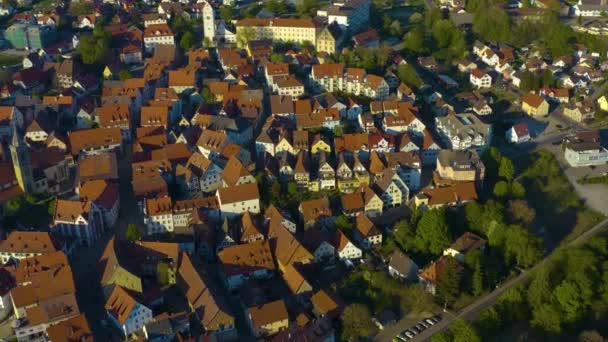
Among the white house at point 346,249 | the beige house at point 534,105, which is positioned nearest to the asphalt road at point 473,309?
the white house at point 346,249

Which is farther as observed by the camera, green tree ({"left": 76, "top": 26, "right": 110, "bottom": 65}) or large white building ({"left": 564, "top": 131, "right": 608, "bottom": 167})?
green tree ({"left": 76, "top": 26, "right": 110, "bottom": 65})

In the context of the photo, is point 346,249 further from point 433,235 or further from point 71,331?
point 71,331

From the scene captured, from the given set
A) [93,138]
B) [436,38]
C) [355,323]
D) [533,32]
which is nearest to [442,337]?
[355,323]

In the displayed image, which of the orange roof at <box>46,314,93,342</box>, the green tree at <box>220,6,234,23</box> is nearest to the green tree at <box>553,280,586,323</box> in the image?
the orange roof at <box>46,314,93,342</box>

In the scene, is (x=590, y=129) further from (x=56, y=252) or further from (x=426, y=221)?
(x=56, y=252)

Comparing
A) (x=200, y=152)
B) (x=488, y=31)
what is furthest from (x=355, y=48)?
(x=200, y=152)

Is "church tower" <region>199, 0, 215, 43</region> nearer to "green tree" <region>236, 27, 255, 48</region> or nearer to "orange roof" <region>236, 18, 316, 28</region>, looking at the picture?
"orange roof" <region>236, 18, 316, 28</region>

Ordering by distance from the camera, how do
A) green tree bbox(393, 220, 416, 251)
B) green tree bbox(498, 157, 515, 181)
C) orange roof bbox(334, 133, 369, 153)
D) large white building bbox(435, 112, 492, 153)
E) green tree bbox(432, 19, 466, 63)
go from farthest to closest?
green tree bbox(432, 19, 466, 63)
large white building bbox(435, 112, 492, 153)
orange roof bbox(334, 133, 369, 153)
green tree bbox(498, 157, 515, 181)
green tree bbox(393, 220, 416, 251)

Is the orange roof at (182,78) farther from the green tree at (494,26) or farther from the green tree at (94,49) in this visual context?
the green tree at (494,26)
